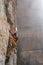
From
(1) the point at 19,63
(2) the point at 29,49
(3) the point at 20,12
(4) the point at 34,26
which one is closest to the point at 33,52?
(2) the point at 29,49

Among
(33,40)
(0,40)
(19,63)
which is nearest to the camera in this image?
(0,40)

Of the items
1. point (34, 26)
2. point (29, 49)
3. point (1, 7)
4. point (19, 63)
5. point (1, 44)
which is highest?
point (1, 7)

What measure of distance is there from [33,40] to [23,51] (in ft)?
0.59

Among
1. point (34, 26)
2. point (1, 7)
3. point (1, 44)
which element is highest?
point (1, 7)

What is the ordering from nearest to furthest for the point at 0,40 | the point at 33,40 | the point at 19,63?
the point at 0,40 → the point at 19,63 → the point at 33,40

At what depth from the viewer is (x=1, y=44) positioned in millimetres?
836

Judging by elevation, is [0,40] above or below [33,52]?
above

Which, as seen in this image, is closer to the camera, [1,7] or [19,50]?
[1,7]

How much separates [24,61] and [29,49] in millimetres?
149

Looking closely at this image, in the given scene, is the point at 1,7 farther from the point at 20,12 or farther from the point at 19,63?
the point at 20,12

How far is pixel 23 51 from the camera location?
5.72ft

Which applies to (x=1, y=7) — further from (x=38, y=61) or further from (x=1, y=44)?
(x=38, y=61)

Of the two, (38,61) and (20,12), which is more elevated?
(20,12)

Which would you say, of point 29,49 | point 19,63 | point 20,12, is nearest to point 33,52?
point 29,49
